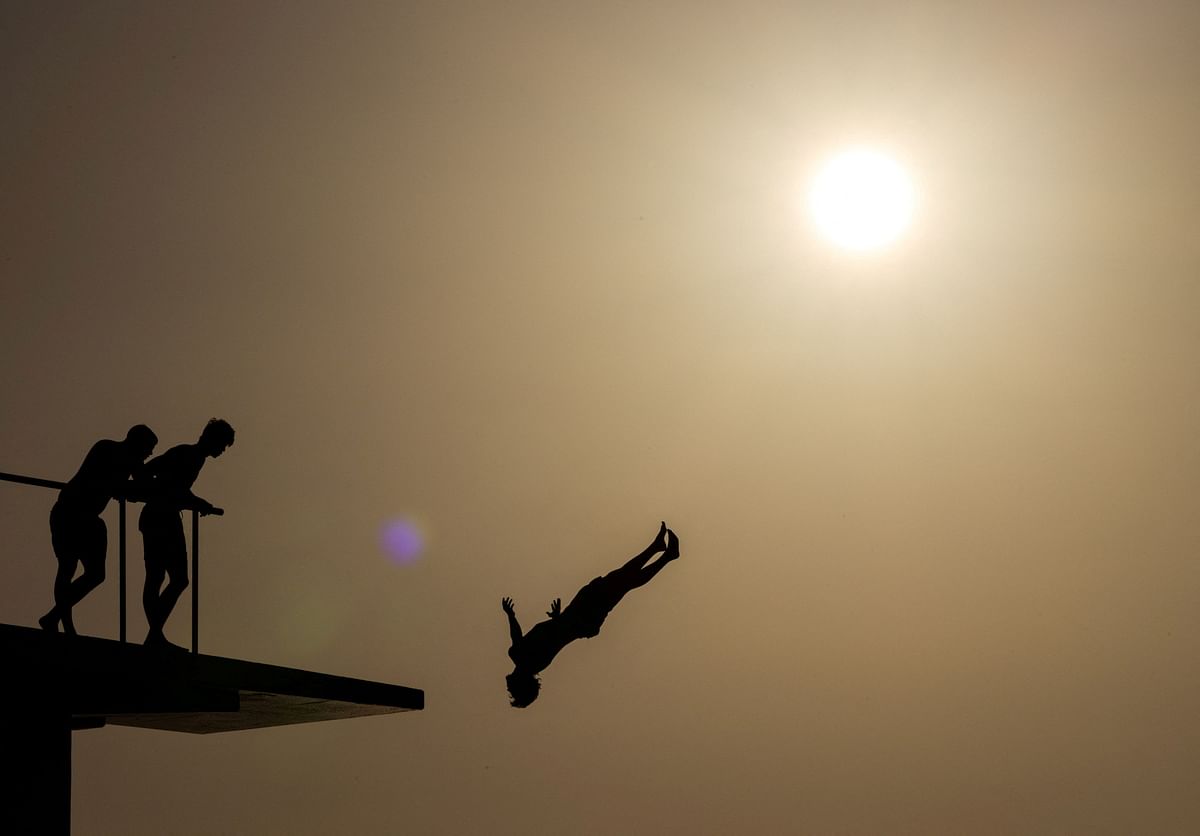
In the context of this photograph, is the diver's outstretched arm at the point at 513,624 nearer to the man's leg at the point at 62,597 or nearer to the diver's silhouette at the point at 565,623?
the diver's silhouette at the point at 565,623

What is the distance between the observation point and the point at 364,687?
38.6 ft

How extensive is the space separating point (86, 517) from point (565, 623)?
6.61 meters

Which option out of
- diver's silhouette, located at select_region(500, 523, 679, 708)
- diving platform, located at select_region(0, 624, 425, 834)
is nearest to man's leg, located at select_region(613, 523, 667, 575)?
diver's silhouette, located at select_region(500, 523, 679, 708)

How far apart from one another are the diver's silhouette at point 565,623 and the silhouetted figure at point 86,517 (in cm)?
572

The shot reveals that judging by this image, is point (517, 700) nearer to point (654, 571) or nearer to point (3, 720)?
point (654, 571)

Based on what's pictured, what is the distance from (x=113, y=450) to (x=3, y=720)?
77.1 inches

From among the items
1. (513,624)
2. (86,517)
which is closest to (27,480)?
(86,517)

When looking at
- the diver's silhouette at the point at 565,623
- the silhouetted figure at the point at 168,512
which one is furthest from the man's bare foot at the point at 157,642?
the diver's silhouette at the point at 565,623

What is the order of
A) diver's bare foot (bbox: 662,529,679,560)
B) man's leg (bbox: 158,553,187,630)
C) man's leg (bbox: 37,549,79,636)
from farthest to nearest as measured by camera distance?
diver's bare foot (bbox: 662,529,679,560), man's leg (bbox: 158,553,187,630), man's leg (bbox: 37,549,79,636)

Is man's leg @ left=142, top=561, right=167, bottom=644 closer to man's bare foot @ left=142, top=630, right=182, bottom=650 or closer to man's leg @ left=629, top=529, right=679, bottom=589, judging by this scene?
man's bare foot @ left=142, top=630, right=182, bottom=650

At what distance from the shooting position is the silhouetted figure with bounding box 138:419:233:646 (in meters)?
9.77

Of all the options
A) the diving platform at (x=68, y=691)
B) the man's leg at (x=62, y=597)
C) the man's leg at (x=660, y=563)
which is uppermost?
the man's leg at (x=660, y=563)

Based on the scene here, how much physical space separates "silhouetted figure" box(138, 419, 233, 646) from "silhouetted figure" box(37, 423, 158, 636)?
0.42m

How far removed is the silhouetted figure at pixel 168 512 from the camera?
9773 mm
